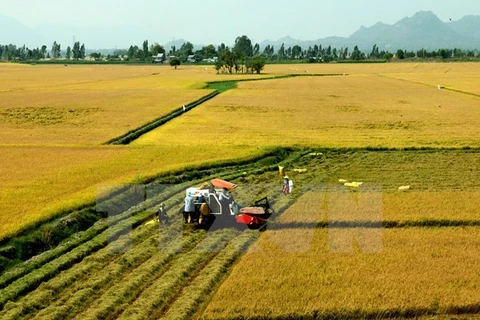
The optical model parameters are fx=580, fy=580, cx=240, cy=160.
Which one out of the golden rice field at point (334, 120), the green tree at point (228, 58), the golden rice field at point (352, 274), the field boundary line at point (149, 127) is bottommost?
the field boundary line at point (149, 127)

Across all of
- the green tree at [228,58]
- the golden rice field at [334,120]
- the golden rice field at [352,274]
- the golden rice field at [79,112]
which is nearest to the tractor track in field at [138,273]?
the golden rice field at [352,274]

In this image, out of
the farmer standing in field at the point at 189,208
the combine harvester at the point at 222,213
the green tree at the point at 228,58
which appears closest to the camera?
the combine harvester at the point at 222,213

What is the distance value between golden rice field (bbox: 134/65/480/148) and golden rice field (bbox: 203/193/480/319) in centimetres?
1461

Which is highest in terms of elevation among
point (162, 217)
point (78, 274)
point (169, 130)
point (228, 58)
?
point (228, 58)

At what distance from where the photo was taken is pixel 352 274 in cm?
1197

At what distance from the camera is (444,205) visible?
17375 millimetres

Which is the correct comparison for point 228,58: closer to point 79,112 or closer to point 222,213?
point 79,112

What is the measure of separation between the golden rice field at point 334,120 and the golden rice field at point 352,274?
575 inches

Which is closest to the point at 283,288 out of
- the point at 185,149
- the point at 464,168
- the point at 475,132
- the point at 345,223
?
the point at 345,223

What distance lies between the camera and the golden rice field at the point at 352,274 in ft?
34.3

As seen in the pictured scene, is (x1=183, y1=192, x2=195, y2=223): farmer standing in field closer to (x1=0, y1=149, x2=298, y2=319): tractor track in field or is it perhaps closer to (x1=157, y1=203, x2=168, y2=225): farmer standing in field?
(x1=157, y1=203, x2=168, y2=225): farmer standing in field

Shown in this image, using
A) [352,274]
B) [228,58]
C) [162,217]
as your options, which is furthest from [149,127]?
[228,58]

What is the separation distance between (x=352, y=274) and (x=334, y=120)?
2877 centimetres

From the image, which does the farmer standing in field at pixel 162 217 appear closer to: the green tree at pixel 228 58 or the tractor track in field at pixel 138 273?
the tractor track in field at pixel 138 273
